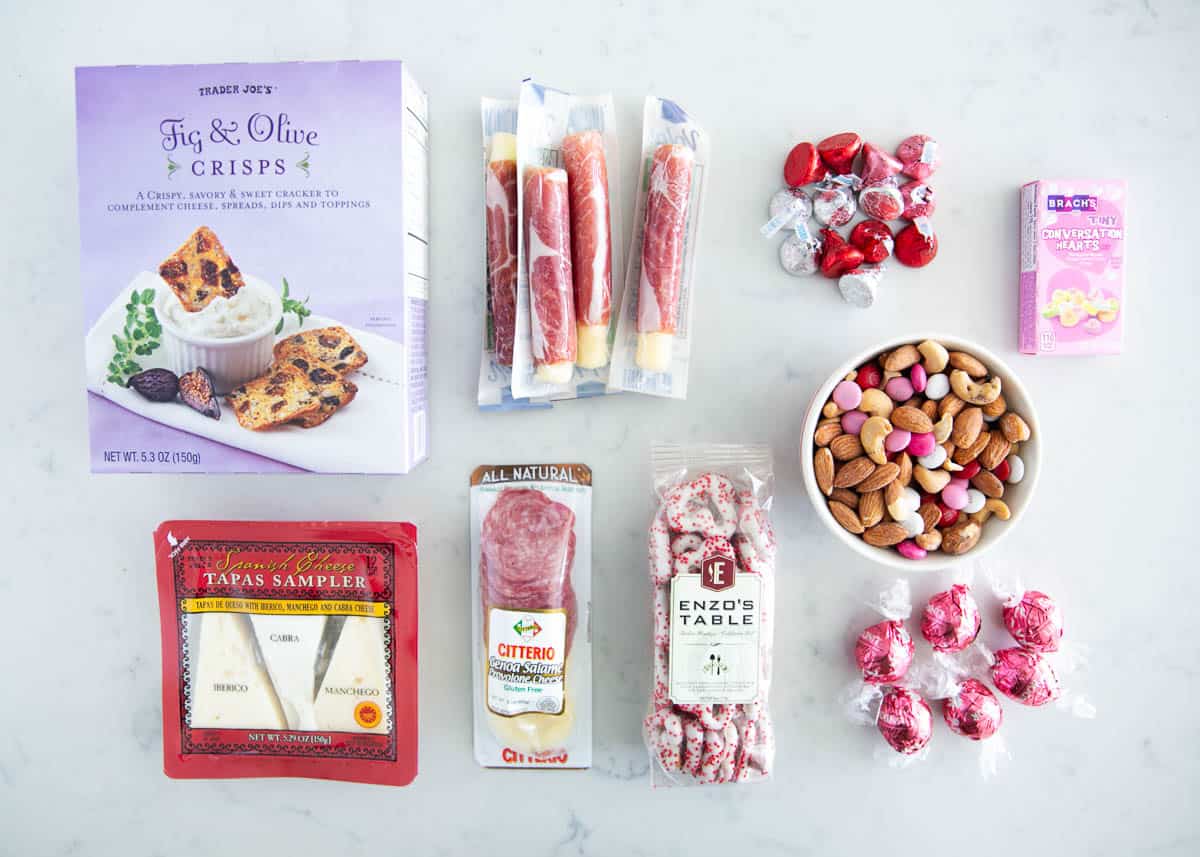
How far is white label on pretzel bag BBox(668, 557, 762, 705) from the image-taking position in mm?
818

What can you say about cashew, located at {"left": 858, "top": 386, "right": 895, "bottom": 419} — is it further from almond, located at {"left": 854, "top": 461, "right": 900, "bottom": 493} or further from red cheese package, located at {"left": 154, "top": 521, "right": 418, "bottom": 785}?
red cheese package, located at {"left": 154, "top": 521, "right": 418, "bottom": 785}

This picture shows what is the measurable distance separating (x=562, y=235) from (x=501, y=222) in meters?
0.09

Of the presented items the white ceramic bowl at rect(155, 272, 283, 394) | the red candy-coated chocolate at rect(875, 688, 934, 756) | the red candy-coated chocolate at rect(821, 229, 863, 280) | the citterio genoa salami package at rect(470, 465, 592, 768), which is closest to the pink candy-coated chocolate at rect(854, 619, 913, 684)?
the red candy-coated chocolate at rect(875, 688, 934, 756)

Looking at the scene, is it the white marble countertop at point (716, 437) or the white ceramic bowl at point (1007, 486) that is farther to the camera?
the white marble countertop at point (716, 437)

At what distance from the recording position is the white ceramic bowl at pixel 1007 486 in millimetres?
785

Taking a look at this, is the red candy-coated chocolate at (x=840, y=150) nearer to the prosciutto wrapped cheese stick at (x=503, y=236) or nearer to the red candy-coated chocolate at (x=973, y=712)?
the prosciutto wrapped cheese stick at (x=503, y=236)

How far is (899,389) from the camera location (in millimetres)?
807

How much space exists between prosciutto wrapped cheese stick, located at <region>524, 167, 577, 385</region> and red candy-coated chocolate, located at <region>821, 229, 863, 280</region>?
32 centimetres

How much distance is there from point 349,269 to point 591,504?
0.41 m

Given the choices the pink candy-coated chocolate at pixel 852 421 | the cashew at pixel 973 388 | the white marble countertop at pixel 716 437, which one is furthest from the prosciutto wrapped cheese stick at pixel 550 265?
the cashew at pixel 973 388

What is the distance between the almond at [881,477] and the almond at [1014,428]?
132 mm

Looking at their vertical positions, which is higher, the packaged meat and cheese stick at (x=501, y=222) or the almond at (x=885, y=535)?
the packaged meat and cheese stick at (x=501, y=222)

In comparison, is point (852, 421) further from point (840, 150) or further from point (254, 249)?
point (254, 249)

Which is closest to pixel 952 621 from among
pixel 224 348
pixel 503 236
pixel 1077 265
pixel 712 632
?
pixel 712 632
